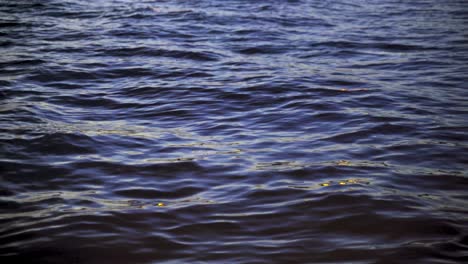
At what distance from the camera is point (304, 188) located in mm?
3766

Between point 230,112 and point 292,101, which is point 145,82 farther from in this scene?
point 292,101

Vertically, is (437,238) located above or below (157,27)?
below

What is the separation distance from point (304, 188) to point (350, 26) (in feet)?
27.1

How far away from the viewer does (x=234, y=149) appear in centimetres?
463

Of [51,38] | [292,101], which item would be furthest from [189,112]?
[51,38]

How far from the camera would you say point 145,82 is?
7.09 m

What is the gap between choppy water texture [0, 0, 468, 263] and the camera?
10.2 feet

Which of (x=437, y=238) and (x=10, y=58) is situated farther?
(x=10, y=58)

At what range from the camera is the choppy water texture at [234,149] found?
122 inches

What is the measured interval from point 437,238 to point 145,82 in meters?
5.09

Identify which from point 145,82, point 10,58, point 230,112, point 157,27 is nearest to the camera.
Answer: point 230,112

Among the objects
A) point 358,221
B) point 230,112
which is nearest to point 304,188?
point 358,221

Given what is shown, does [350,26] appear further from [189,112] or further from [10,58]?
[10,58]

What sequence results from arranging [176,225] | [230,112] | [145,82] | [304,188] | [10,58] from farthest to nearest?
[10,58], [145,82], [230,112], [304,188], [176,225]
